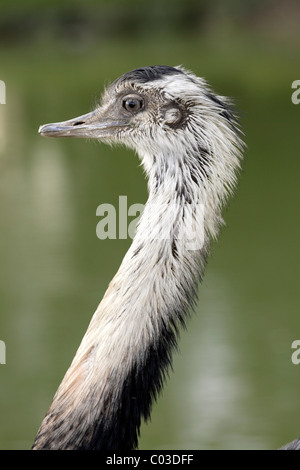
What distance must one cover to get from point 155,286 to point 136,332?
13 cm

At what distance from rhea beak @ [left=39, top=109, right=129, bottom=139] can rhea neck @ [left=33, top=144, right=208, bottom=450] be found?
0.35 meters

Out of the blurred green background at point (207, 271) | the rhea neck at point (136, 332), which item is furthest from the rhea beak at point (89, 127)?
the rhea neck at point (136, 332)

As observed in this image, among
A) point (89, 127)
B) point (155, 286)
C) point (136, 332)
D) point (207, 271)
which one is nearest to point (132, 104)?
point (89, 127)

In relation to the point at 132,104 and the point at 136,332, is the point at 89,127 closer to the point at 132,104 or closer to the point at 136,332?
the point at 132,104

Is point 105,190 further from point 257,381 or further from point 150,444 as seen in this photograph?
point 150,444

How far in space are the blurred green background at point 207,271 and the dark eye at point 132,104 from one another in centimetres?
28

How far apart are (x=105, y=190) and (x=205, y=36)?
41.0 feet

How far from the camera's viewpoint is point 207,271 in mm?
7402

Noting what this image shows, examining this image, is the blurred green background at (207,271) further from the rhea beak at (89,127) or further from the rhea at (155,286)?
the rhea at (155,286)

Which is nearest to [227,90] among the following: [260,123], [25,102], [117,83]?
[260,123]

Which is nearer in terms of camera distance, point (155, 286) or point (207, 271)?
point (155, 286)

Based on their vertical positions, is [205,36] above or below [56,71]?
above

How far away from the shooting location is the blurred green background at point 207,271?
525cm

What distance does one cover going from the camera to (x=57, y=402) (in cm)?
281
